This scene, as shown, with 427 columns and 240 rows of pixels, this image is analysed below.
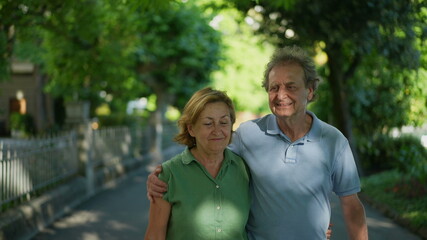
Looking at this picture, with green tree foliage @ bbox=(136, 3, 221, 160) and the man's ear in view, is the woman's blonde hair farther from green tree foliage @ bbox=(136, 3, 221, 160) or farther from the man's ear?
green tree foliage @ bbox=(136, 3, 221, 160)

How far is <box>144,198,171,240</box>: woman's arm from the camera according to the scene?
3.21m

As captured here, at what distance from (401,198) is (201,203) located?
8.29m

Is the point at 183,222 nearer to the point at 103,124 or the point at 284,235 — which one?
the point at 284,235

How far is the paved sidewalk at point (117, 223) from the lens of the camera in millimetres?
8617

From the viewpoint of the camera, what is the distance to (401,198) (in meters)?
10.8

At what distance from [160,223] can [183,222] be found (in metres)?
0.11

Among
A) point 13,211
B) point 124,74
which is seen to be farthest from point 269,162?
point 124,74

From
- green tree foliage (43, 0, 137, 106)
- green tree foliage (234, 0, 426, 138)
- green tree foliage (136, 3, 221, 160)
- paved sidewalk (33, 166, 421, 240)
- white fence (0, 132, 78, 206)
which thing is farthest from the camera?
green tree foliage (136, 3, 221, 160)

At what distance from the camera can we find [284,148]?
343 centimetres

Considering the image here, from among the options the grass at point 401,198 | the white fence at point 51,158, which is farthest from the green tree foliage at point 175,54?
the grass at point 401,198

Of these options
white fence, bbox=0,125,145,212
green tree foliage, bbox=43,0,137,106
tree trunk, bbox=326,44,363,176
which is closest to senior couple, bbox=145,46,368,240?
white fence, bbox=0,125,145,212

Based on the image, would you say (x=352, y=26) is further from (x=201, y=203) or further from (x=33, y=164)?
(x=201, y=203)

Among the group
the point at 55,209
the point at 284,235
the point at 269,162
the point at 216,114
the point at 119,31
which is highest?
the point at 119,31

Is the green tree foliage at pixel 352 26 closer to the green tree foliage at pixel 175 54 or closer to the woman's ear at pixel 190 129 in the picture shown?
the woman's ear at pixel 190 129
